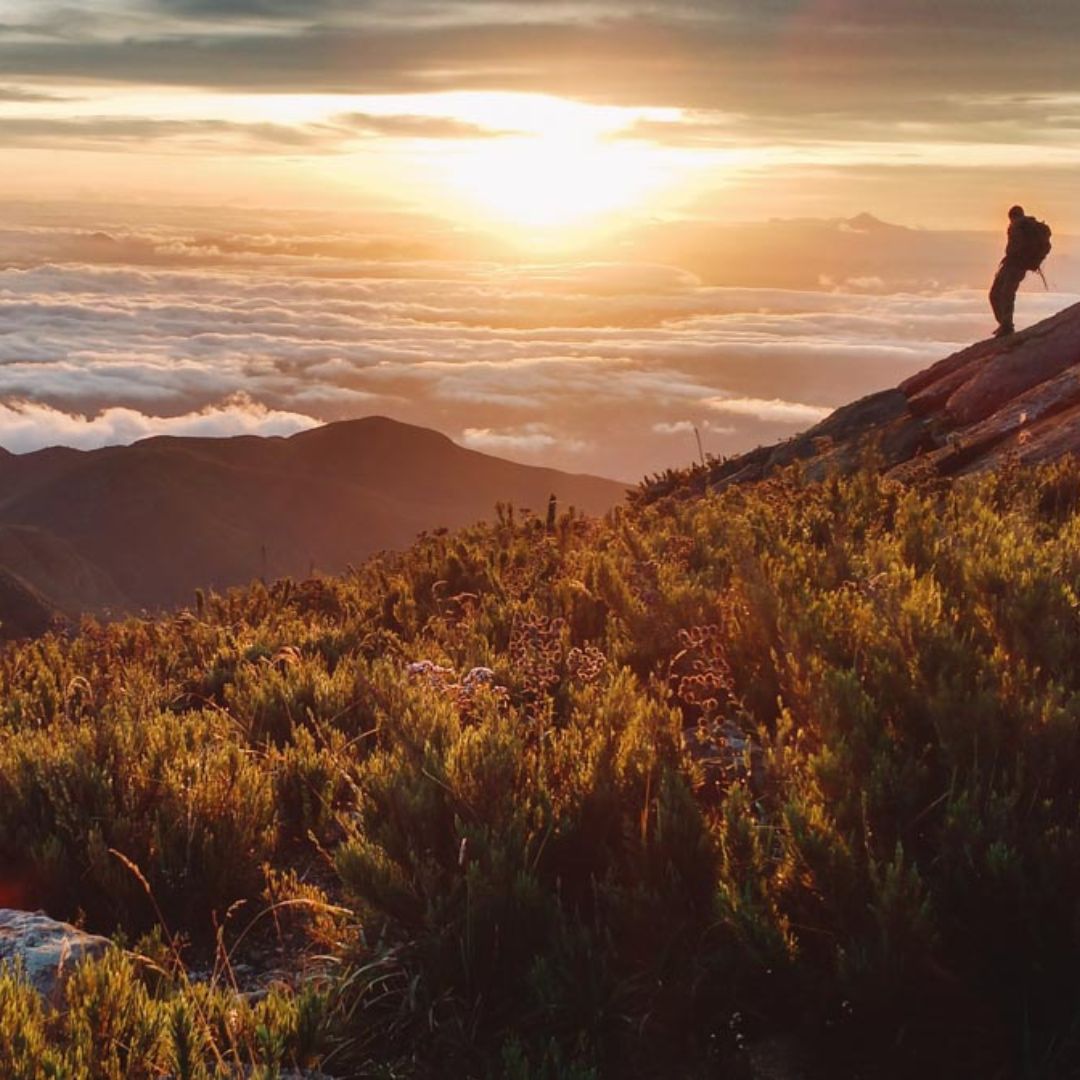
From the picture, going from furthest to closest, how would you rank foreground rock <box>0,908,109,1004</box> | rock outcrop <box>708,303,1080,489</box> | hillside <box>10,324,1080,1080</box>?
1. rock outcrop <box>708,303,1080,489</box>
2. foreground rock <box>0,908,109,1004</box>
3. hillside <box>10,324,1080,1080</box>

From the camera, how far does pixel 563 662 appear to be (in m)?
5.93

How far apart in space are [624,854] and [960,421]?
1362cm

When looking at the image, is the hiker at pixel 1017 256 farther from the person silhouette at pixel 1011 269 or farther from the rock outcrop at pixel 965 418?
the rock outcrop at pixel 965 418

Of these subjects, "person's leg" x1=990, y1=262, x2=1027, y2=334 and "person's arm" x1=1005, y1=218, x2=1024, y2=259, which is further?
"person's leg" x1=990, y1=262, x2=1027, y2=334

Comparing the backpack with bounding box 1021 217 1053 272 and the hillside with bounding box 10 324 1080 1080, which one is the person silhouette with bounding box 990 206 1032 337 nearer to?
the backpack with bounding box 1021 217 1053 272

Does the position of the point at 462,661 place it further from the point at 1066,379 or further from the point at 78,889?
the point at 1066,379

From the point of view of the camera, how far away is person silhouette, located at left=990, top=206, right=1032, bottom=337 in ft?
62.8

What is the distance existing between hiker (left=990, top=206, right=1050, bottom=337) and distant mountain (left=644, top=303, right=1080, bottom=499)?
2.26 feet

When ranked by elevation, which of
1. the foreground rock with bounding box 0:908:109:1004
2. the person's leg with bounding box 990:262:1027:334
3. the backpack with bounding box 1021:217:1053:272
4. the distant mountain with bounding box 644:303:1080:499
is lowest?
the foreground rock with bounding box 0:908:109:1004

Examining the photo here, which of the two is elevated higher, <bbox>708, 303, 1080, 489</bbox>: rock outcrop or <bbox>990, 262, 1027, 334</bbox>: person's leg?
<bbox>990, 262, 1027, 334</bbox>: person's leg

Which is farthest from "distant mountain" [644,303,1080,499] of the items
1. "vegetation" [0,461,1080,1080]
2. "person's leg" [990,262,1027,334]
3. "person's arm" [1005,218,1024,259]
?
"vegetation" [0,461,1080,1080]

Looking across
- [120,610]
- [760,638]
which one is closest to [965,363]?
[120,610]

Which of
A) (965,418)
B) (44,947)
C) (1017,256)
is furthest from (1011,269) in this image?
(44,947)

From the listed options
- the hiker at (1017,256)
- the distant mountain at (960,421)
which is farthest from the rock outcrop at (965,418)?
the hiker at (1017,256)
